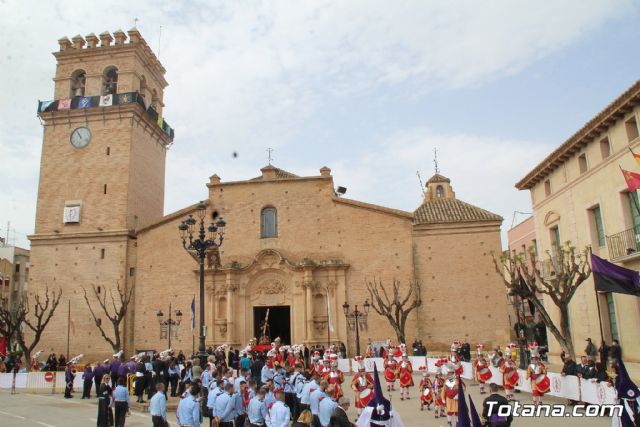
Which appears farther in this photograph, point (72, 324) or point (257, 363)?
point (72, 324)

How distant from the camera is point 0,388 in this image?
23000 mm

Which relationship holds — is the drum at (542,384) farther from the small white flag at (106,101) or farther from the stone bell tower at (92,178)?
the small white flag at (106,101)

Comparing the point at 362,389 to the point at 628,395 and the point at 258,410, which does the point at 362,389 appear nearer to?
the point at 258,410

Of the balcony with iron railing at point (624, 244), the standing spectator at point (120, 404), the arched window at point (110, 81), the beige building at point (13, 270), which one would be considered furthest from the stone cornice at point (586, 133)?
the beige building at point (13, 270)

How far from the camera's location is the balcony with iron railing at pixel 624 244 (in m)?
17.9

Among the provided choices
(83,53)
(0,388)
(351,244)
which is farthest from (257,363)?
(83,53)

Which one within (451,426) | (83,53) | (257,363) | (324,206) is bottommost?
(451,426)

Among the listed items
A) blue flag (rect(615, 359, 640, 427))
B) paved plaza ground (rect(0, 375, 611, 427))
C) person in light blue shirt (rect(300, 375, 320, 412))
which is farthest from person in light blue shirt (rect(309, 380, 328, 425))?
blue flag (rect(615, 359, 640, 427))

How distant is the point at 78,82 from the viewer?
37.4 m

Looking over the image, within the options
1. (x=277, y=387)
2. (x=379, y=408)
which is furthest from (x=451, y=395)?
(x=379, y=408)

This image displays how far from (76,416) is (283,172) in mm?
24961

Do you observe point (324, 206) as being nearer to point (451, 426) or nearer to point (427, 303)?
point (427, 303)

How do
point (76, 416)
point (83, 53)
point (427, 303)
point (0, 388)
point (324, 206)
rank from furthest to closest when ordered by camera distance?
point (83, 53) < point (324, 206) < point (427, 303) < point (0, 388) < point (76, 416)

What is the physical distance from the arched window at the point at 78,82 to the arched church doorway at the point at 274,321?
19551mm
